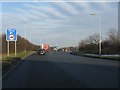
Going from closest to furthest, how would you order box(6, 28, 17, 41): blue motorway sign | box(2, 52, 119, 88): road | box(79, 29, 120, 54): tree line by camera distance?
box(2, 52, 119, 88): road → box(6, 28, 17, 41): blue motorway sign → box(79, 29, 120, 54): tree line

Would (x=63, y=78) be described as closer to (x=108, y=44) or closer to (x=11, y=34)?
(x=11, y=34)

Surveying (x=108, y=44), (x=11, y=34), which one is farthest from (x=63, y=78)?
(x=108, y=44)

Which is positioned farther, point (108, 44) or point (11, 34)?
point (108, 44)

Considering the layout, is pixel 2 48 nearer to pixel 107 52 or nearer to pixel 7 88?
pixel 107 52

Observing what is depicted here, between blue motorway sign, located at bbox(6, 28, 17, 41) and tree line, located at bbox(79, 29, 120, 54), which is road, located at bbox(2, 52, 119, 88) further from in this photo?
tree line, located at bbox(79, 29, 120, 54)

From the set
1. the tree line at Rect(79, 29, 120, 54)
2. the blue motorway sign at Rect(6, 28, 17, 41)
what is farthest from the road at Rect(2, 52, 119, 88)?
the tree line at Rect(79, 29, 120, 54)

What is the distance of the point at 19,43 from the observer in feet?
272

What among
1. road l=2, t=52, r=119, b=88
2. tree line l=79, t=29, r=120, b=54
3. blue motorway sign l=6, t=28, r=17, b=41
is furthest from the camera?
tree line l=79, t=29, r=120, b=54

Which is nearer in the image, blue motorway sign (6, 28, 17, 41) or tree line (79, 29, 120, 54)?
blue motorway sign (6, 28, 17, 41)

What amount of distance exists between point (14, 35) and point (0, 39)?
17.1 metres

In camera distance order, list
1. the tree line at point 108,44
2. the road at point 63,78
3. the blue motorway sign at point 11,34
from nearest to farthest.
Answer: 1. the road at point 63,78
2. the blue motorway sign at point 11,34
3. the tree line at point 108,44

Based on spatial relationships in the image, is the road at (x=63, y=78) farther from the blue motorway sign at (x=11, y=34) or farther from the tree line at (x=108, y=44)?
the tree line at (x=108, y=44)

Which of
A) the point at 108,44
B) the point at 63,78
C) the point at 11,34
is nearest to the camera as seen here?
the point at 63,78

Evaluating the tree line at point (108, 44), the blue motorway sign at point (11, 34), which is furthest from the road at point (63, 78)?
the tree line at point (108, 44)
